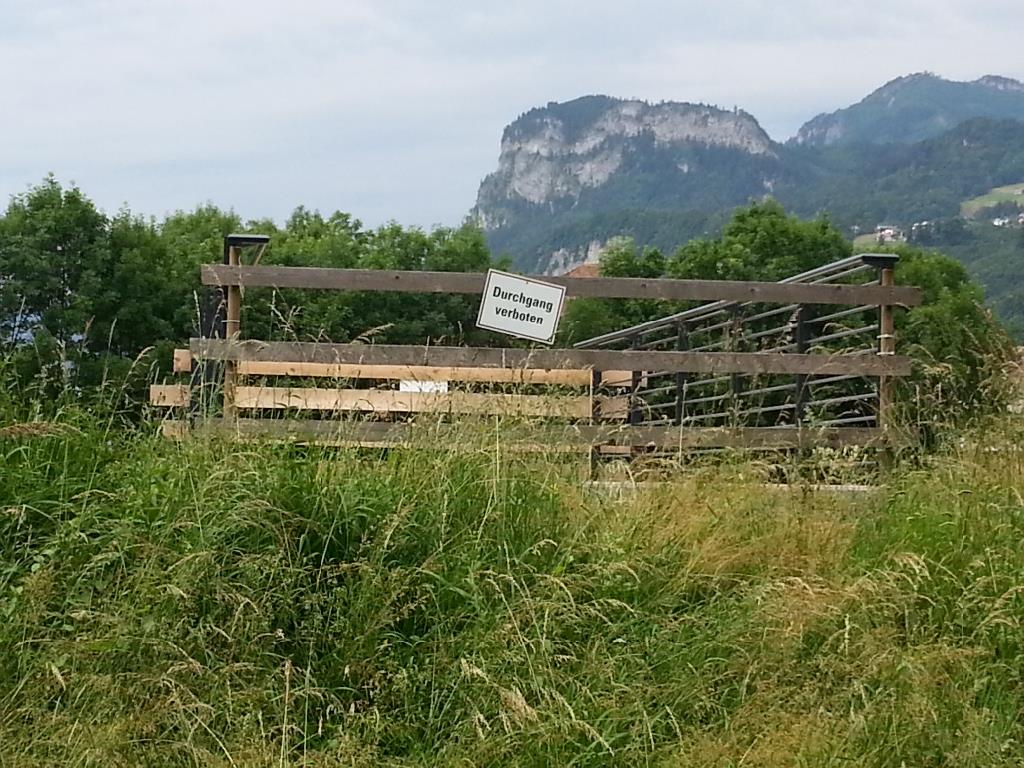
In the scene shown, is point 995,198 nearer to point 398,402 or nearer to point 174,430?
point 398,402

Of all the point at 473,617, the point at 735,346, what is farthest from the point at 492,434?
the point at 735,346

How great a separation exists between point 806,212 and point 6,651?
12751cm

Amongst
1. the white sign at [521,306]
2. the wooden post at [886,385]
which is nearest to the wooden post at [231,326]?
the white sign at [521,306]

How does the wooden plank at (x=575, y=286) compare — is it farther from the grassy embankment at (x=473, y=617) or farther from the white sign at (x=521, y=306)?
the grassy embankment at (x=473, y=617)

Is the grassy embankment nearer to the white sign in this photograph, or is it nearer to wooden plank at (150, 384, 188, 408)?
wooden plank at (150, 384, 188, 408)

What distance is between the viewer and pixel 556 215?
639 ft

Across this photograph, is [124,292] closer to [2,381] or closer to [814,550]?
[2,381]

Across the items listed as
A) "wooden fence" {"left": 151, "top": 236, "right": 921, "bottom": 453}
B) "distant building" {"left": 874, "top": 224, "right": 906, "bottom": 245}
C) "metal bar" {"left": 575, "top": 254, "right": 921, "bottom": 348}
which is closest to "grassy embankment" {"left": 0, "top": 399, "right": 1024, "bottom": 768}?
"wooden fence" {"left": 151, "top": 236, "right": 921, "bottom": 453}

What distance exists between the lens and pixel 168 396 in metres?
4.58

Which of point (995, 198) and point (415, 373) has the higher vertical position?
point (995, 198)

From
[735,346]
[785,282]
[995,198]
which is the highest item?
[995,198]

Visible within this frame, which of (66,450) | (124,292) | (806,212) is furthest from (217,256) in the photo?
(806,212)

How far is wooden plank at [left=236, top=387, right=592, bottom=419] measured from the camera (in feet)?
13.6

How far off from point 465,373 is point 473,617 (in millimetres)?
2778
